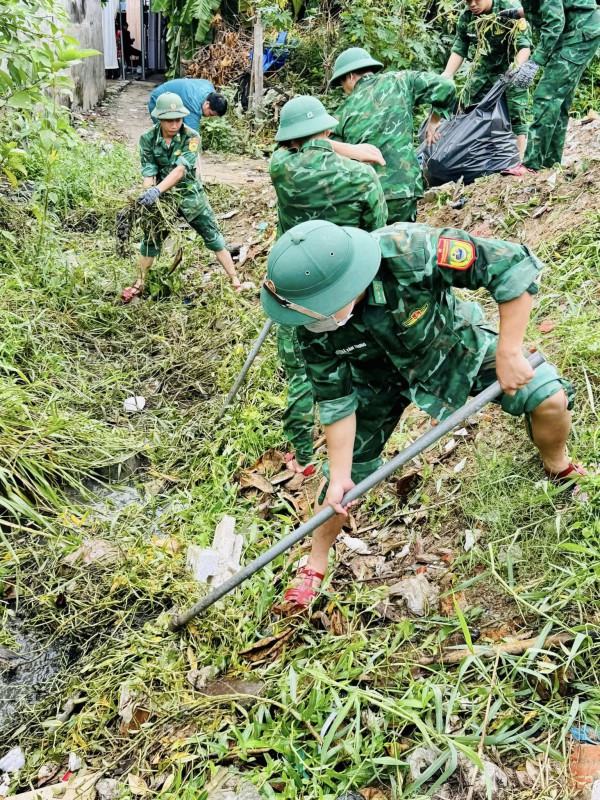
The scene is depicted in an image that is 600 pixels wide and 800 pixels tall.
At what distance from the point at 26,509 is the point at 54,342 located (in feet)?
5.71

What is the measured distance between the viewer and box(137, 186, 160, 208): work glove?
5285 millimetres

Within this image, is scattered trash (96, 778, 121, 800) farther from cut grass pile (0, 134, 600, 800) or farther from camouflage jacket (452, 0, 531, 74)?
camouflage jacket (452, 0, 531, 74)

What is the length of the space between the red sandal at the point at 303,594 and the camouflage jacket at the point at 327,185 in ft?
5.18

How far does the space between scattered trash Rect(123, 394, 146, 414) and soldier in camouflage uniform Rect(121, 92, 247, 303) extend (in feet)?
4.37

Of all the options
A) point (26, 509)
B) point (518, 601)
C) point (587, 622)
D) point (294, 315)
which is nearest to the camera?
point (294, 315)

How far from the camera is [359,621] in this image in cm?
269

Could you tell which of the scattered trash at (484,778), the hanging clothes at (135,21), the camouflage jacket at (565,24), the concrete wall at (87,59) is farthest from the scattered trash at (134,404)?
the hanging clothes at (135,21)

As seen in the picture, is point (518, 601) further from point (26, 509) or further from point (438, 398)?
point (26, 509)

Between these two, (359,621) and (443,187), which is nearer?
(359,621)

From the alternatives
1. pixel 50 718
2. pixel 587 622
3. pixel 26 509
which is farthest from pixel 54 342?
pixel 587 622

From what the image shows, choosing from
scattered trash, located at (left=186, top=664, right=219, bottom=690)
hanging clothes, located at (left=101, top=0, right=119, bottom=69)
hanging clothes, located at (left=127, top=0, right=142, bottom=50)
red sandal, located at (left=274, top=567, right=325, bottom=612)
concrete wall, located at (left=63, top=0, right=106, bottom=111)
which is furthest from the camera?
hanging clothes, located at (left=127, top=0, right=142, bottom=50)

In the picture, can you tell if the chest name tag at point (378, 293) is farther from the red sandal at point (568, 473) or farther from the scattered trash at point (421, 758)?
the scattered trash at point (421, 758)

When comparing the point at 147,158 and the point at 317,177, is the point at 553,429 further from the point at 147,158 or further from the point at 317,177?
the point at 147,158

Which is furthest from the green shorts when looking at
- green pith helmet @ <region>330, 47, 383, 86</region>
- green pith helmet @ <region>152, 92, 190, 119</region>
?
green pith helmet @ <region>330, 47, 383, 86</region>
